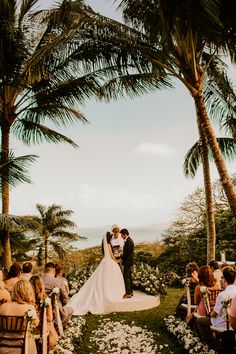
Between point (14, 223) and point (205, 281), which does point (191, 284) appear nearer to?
point (205, 281)

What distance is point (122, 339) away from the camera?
7.93 m

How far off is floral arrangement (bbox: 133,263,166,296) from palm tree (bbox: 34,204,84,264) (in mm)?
15966

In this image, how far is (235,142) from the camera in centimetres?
1514

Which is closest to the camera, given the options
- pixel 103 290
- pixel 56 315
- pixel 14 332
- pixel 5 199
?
pixel 14 332

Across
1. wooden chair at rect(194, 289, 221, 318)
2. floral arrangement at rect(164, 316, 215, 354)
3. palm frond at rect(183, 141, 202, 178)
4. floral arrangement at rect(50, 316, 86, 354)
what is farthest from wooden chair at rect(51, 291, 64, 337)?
palm frond at rect(183, 141, 202, 178)

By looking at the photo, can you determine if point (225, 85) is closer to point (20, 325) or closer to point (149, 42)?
point (149, 42)

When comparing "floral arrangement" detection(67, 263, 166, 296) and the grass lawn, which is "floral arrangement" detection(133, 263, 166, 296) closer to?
"floral arrangement" detection(67, 263, 166, 296)

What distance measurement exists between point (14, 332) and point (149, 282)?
8483 millimetres

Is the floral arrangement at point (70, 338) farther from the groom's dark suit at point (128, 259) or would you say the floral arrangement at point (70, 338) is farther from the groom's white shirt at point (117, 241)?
the groom's white shirt at point (117, 241)

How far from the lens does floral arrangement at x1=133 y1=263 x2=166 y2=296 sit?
1268cm

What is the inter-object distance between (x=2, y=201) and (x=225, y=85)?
785 centimetres

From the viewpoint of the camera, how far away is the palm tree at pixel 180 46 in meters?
8.12

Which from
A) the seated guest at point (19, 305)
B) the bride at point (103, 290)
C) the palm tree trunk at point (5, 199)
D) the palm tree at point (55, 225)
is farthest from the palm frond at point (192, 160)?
the palm tree at point (55, 225)

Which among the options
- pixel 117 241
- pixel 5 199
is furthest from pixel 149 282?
pixel 5 199
